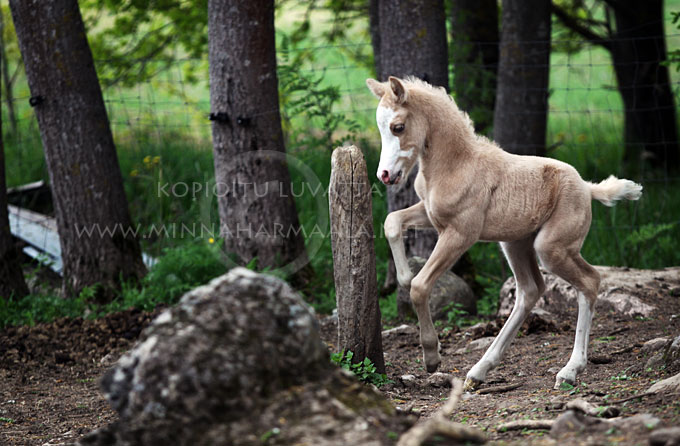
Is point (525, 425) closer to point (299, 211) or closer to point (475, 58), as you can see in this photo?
point (299, 211)

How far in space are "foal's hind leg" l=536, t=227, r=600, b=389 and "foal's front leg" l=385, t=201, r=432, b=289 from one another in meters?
0.82

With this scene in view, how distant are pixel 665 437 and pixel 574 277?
7.02 feet

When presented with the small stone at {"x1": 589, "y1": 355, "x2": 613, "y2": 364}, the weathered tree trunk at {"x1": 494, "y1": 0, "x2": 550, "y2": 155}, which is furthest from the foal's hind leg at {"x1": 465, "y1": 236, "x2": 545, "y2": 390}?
the weathered tree trunk at {"x1": 494, "y1": 0, "x2": 550, "y2": 155}

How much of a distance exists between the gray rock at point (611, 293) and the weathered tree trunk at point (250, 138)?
2435 millimetres

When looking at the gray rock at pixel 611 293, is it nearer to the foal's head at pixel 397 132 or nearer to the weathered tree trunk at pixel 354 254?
the weathered tree trunk at pixel 354 254

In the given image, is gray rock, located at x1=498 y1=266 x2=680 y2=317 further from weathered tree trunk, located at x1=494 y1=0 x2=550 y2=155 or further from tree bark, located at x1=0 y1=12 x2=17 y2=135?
tree bark, located at x1=0 y1=12 x2=17 y2=135

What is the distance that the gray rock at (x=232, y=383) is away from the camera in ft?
9.11

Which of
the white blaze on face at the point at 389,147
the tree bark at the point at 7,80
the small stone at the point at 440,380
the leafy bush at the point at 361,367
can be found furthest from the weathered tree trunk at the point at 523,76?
the tree bark at the point at 7,80

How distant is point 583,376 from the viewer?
4930 mm

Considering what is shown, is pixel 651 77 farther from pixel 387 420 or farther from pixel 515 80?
pixel 387 420

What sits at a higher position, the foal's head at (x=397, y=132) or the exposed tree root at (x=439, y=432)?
the foal's head at (x=397, y=132)

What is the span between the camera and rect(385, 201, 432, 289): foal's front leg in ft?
15.5

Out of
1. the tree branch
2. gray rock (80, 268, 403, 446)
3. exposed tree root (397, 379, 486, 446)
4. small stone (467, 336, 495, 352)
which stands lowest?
small stone (467, 336, 495, 352)

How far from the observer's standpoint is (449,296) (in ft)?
23.5
